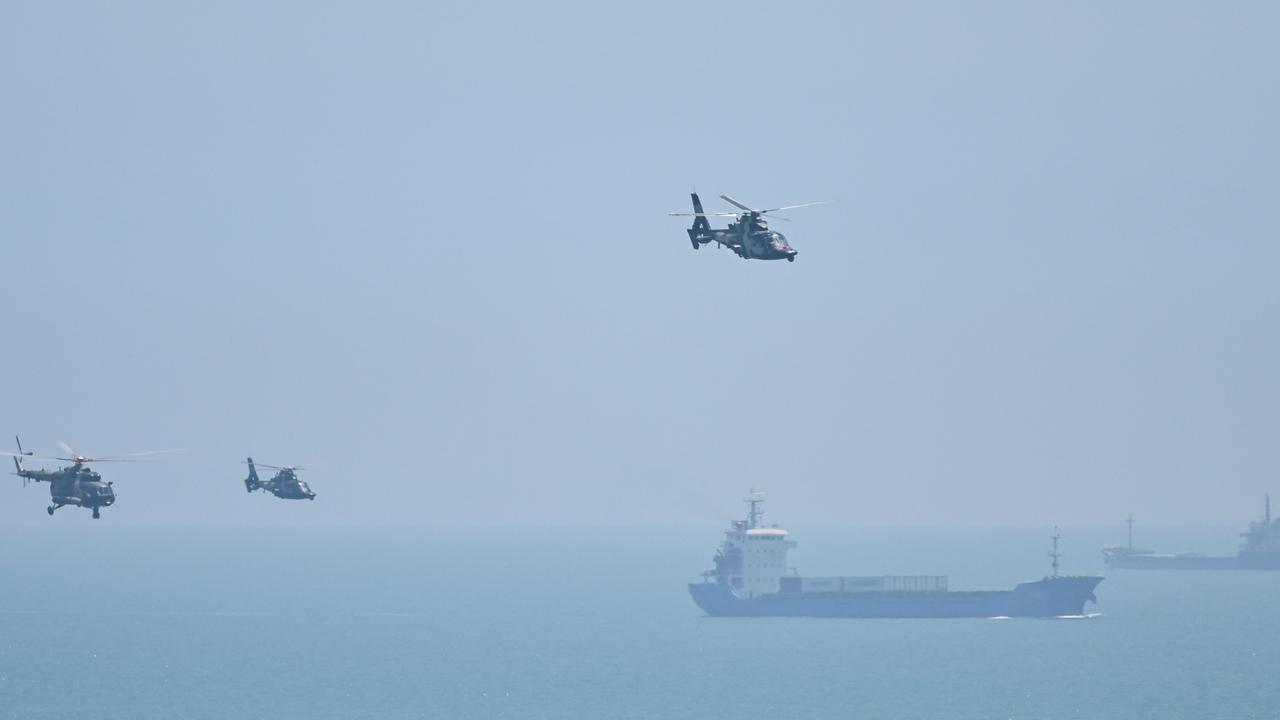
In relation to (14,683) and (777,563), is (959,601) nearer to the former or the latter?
(777,563)

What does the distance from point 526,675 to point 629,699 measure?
17.7 meters

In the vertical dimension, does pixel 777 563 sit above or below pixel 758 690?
above

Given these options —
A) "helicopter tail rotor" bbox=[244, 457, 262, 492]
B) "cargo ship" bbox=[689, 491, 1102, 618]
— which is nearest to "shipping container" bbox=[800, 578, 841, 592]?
"cargo ship" bbox=[689, 491, 1102, 618]

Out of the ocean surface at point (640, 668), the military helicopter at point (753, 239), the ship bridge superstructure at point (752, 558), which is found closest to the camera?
the military helicopter at point (753, 239)

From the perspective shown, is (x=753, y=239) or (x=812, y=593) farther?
(x=812, y=593)

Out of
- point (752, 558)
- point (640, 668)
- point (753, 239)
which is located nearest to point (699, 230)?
point (753, 239)

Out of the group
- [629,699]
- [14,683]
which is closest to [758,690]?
[629,699]

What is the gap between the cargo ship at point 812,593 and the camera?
17562 centimetres

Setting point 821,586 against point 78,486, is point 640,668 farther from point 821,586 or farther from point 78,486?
point 78,486

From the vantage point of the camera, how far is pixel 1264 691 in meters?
138

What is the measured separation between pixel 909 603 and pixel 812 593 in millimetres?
10492

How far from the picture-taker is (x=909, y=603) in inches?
7096

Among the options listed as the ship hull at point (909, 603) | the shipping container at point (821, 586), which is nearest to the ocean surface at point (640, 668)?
the ship hull at point (909, 603)

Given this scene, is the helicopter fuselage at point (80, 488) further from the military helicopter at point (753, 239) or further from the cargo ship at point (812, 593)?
the cargo ship at point (812, 593)
